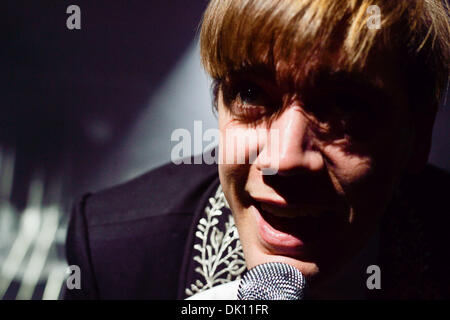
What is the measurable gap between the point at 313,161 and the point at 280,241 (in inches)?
6.3

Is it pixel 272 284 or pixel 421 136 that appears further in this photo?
pixel 421 136

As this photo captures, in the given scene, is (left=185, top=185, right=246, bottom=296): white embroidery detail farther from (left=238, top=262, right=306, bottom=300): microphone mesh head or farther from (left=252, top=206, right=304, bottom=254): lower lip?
(left=238, top=262, right=306, bottom=300): microphone mesh head

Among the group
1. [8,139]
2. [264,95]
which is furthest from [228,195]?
[8,139]

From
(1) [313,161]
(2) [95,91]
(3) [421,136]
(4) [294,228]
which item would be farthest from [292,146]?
(2) [95,91]

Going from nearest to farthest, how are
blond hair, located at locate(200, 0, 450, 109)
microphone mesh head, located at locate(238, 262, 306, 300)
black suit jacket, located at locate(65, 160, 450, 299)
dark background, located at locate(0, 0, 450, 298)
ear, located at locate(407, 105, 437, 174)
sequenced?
microphone mesh head, located at locate(238, 262, 306, 300) → blond hair, located at locate(200, 0, 450, 109) → ear, located at locate(407, 105, 437, 174) → black suit jacket, located at locate(65, 160, 450, 299) → dark background, located at locate(0, 0, 450, 298)

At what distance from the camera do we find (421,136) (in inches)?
35.4

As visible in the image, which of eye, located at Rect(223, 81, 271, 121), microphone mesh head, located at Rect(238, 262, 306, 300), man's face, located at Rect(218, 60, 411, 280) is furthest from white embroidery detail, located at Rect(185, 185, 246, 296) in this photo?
microphone mesh head, located at Rect(238, 262, 306, 300)

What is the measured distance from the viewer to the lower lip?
2.53 ft

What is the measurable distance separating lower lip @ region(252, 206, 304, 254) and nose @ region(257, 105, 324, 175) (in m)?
0.13

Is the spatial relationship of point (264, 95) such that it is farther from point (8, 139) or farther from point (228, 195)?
point (8, 139)

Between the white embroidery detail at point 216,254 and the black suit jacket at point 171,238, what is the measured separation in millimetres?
30

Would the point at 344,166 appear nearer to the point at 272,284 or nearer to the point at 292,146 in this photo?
the point at 292,146

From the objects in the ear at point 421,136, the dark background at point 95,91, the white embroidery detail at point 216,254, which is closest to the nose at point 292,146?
the ear at point 421,136

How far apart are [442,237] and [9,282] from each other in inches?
51.4
